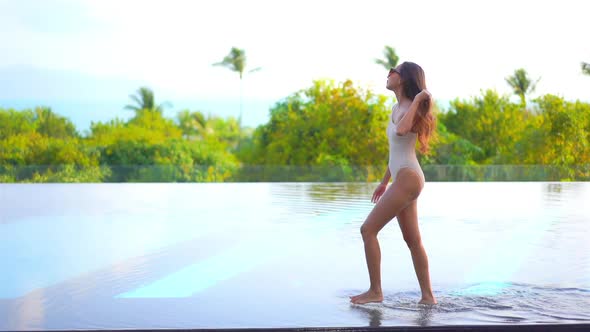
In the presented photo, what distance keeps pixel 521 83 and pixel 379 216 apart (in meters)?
36.3

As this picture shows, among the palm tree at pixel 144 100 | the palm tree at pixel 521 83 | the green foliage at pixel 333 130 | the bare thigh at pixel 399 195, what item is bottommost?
the bare thigh at pixel 399 195

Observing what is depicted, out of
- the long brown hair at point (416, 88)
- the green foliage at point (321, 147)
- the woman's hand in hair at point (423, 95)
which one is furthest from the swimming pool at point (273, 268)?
the green foliage at point (321, 147)

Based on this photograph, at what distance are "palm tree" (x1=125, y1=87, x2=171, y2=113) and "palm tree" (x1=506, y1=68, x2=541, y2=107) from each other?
54.9 ft

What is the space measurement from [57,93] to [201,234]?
104ft

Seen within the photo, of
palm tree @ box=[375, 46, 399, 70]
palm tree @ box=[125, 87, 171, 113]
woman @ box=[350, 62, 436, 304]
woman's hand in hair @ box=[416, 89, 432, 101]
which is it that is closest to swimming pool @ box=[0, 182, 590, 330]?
woman @ box=[350, 62, 436, 304]

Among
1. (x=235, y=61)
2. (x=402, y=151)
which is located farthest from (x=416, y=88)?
(x=235, y=61)

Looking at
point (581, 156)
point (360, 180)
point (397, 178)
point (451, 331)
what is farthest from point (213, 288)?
point (581, 156)

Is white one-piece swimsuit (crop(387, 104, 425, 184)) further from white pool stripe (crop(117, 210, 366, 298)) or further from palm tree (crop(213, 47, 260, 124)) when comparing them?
palm tree (crop(213, 47, 260, 124))

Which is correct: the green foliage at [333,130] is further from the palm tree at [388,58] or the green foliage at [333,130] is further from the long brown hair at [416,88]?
the long brown hair at [416,88]

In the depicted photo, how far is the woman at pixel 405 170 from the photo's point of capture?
3.92m

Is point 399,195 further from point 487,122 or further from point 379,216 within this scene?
point 487,122

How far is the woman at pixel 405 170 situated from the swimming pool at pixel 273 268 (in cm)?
20

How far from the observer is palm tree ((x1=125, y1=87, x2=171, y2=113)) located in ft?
136

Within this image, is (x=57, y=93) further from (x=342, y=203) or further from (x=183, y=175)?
(x=342, y=203)
